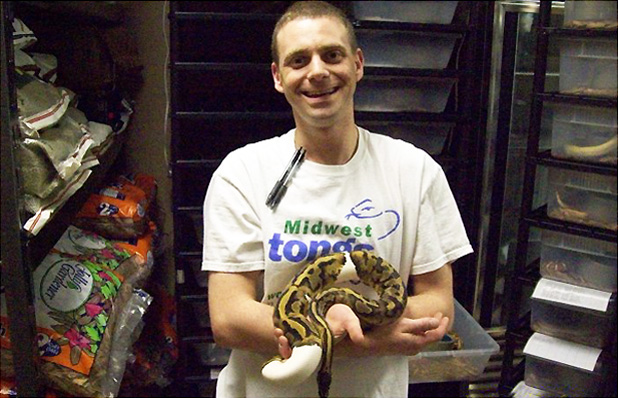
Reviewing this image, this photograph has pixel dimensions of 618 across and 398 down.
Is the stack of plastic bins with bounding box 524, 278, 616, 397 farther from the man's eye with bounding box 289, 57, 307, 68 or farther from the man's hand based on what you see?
the man's eye with bounding box 289, 57, 307, 68

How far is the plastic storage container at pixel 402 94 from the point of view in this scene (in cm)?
140

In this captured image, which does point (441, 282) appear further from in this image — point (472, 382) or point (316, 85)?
point (316, 85)

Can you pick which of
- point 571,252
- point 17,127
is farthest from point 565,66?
point 17,127

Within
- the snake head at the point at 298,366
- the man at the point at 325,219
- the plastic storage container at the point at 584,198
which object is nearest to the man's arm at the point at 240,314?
the man at the point at 325,219

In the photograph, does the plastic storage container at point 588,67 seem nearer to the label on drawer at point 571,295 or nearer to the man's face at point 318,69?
the label on drawer at point 571,295

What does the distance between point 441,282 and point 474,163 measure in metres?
0.66

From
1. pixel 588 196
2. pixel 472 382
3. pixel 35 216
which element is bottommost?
pixel 472 382

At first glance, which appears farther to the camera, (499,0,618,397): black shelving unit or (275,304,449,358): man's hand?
(275,304,449,358): man's hand

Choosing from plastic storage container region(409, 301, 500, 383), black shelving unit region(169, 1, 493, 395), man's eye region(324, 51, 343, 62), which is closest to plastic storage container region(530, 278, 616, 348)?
plastic storage container region(409, 301, 500, 383)

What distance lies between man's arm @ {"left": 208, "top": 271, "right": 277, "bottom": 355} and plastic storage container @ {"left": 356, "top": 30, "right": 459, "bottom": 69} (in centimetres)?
76

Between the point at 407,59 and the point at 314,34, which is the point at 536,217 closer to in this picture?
the point at 314,34

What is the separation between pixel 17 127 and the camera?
0.82m

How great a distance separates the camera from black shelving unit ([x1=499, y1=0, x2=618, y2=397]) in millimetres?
395

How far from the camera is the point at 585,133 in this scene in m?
0.40
